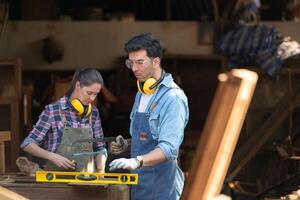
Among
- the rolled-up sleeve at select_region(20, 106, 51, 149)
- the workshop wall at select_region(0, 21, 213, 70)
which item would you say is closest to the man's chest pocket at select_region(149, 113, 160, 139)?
the rolled-up sleeve at select_region(20, 106, 51, 149)

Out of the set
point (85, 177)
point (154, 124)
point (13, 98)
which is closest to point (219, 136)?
point (85, 177)

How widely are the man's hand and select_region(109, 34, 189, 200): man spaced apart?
0.27 metres

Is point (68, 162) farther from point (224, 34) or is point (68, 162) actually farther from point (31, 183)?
point (224, 34)

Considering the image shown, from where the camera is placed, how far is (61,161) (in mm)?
3867

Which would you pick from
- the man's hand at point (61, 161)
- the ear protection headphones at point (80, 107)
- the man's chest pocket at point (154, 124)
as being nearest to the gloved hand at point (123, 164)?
the man's chest pocket at point (154, 124)

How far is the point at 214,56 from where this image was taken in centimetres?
902

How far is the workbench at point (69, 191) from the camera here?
341 centimetres

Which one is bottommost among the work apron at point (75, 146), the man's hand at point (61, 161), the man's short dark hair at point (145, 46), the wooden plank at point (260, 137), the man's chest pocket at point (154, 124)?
the wooden plank at point (260, 137)

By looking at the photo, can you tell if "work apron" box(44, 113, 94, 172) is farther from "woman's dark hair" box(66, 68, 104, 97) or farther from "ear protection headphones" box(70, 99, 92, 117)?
"woman's dark hair" box(66, 68, 104, 97)

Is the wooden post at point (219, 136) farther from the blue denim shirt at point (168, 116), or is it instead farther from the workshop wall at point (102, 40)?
the workshop wall at point (102, 40)

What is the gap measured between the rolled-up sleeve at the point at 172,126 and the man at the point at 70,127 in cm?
60

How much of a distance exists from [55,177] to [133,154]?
0.54 m

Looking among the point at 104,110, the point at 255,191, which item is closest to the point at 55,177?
the point at 255,191

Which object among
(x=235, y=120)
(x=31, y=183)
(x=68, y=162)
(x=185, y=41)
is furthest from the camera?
(x=185, y=41)
